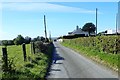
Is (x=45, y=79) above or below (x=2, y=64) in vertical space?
below

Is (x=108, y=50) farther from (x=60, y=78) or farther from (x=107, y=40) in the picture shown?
(x=60, y=78)

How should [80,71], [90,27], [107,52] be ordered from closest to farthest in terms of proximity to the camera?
[80,71]
[107,52]
[90,27]

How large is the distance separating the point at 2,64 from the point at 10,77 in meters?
0.85

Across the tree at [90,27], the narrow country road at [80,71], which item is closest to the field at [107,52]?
the narrow country road at [80,71]

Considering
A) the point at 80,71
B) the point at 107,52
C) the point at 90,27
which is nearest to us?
the point at 80,71

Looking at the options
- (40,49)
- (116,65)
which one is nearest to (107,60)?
(116,65)

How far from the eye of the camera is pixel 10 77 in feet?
36.9

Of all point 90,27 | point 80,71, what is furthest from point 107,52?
point 90,27

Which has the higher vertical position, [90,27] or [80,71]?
[90,27]

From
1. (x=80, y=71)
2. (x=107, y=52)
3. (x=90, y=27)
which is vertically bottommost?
(x=80, y=71)

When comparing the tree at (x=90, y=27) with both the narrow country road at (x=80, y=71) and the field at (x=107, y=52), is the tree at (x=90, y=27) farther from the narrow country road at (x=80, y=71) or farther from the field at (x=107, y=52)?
the narrow country road at (x=80, y=71)

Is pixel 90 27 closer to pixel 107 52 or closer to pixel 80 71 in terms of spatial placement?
pixel 107 52

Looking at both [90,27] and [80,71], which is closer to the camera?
[80,71]

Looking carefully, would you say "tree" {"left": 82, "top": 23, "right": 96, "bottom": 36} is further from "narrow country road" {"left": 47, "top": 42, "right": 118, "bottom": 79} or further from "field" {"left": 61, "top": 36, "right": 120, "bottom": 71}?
"narrow country road" {"left": 47, "top": 42, "right": 118, "bottom": 79}
